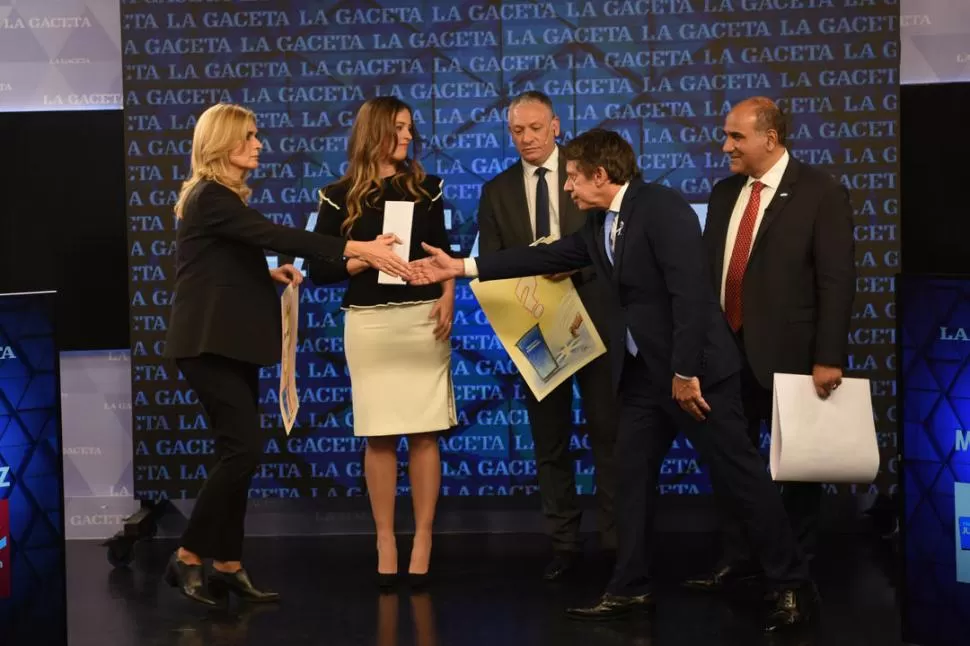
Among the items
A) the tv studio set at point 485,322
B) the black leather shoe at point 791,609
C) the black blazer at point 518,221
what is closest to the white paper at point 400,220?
the tv studio set at point 485,322

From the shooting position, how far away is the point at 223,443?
4.58 meters

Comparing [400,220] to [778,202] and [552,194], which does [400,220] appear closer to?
[552,194]

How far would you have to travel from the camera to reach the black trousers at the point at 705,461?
416cm

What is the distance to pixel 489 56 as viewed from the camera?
5.93 m

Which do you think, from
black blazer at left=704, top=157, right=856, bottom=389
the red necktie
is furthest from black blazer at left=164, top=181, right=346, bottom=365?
black blazer at left=704, top=157, right=856, bottom=389

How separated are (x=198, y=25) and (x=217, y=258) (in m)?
1.91

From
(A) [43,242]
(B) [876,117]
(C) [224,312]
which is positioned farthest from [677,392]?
(A) [43,242]

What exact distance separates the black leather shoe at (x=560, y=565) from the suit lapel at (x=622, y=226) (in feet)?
4.60

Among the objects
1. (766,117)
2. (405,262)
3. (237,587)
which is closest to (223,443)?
(237,587)

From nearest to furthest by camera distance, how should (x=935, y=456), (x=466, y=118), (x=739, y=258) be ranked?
(x=935, y=456)
(x=739, y=258)
(x=466, y=118)

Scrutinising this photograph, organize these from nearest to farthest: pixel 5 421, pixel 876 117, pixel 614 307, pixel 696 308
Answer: pixel 5 421 < pixel 696 308 < pixel 614 307 < pixel 876 117

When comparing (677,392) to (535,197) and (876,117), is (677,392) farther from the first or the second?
(876,117)

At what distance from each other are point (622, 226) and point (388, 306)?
108cm

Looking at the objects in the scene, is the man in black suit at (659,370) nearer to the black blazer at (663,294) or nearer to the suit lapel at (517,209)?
the black blazer at (663,294)
